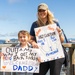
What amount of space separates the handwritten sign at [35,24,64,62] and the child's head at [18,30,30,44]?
16cm

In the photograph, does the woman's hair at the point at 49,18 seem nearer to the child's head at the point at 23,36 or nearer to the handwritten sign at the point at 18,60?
the child's head at the point at 23,36

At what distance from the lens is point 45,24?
229 inches

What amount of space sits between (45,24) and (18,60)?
0.86 m

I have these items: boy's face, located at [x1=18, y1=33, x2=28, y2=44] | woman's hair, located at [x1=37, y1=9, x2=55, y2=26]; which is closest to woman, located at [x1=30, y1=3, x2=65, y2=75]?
woman's hair, located at [x1=37, y1=9, x2=55, y2=26]

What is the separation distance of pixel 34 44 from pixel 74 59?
3.41ft

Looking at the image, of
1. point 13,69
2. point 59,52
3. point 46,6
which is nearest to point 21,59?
point 13,69

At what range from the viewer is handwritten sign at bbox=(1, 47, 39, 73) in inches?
240

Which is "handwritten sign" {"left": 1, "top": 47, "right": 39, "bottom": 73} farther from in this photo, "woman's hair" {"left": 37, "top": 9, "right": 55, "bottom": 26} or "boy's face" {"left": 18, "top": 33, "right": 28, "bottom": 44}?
"woman's hair" {"left": 37, "top": 9, "right": 55, "bottom": 26}

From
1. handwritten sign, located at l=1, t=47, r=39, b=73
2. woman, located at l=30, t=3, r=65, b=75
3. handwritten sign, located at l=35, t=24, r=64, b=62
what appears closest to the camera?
woman, located at l=30, t=3, r=65, b=75

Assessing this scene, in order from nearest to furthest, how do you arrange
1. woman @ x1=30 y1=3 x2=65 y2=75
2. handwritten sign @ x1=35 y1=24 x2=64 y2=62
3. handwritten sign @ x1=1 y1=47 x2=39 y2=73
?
woman @ x1=30 y1=3 x2=65 y2=75
handwritten sign @ x1=35 y1=24 x2=64 y2=62
handwritten sign @ x1=1 y1=47 x2=39 y2=73

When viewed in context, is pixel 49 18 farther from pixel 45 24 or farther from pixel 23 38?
pixel 23 38

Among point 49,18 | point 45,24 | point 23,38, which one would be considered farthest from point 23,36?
point 49,18

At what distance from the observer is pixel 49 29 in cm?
587

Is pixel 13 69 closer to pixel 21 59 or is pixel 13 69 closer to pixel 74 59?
pixel 21 59
